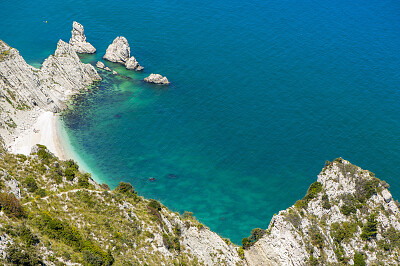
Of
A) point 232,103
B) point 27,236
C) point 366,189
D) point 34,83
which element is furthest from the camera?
point 232,103

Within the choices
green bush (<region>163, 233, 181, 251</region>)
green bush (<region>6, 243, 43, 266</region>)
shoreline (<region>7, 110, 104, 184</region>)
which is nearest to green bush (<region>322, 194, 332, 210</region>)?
green bush (<region>163, 233, 181, 251</region>)

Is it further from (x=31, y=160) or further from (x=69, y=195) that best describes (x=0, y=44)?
(x=69, y=195)

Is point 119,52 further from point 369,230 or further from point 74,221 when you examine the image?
point 369,230

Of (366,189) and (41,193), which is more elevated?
(366,189)

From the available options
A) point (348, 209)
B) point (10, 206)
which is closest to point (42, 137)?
point (10, 206)

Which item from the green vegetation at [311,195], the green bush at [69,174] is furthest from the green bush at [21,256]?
the green vegetation at [311,195]

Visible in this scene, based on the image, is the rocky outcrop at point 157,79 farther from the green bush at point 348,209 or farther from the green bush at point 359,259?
the green bush at point 359,259
